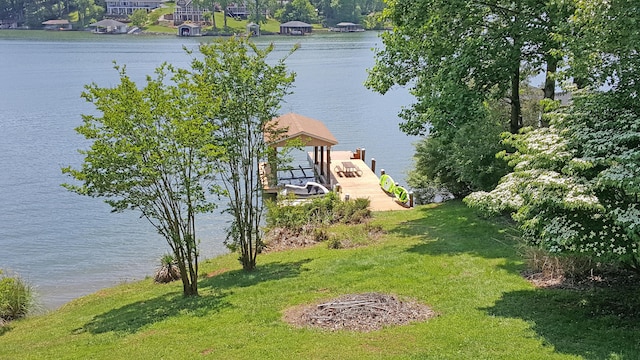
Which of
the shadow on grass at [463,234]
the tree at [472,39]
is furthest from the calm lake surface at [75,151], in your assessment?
the shadow on grass at [463,234]

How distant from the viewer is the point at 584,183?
9.07 m

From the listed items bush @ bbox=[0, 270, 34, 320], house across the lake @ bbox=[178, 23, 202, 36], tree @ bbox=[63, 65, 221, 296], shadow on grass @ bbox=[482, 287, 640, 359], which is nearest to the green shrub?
bush @ bbox=[0, 270, 34, 320]

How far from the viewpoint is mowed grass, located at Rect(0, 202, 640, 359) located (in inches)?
362

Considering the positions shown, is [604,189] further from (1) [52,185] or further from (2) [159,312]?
(1) [52,185]

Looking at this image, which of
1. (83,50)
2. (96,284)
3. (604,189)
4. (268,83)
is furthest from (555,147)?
(83,50)

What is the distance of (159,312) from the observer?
1345cm

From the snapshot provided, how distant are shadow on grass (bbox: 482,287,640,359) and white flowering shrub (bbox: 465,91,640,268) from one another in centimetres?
81

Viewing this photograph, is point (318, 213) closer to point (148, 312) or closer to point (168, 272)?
point (168, 272)

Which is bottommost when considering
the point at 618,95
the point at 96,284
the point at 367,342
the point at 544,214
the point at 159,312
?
the point at 96,284

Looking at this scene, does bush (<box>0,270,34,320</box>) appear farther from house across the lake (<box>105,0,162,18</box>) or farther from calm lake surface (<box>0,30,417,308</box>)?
house across the lake (<box>105,0,162,18</box>)

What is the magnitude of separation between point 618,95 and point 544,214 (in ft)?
9.33

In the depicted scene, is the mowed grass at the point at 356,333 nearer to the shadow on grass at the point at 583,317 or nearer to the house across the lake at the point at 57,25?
the shadow on grass at the point at 583,317

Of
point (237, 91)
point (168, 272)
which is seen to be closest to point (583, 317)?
point (237, 91)

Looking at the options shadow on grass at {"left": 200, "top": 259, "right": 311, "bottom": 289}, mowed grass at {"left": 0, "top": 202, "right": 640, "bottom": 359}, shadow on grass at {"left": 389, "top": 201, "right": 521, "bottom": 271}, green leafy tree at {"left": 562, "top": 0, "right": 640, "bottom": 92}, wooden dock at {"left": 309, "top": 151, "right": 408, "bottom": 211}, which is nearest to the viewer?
mowed grass at {"left": 0, "top": 202, "right": 640, "bottom": 359}
